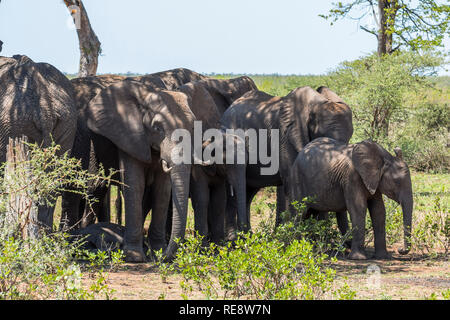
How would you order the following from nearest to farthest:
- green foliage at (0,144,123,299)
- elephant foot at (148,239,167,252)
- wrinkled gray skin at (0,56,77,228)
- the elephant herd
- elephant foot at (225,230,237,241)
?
1. green foliage at (0,144,123,299)
2. wrinkled gray skin at (0,56,77,228)
3. the elephant herd
4. elephant foot at (148,239,167,252)
5. elephant foot at (225,230,237,241)

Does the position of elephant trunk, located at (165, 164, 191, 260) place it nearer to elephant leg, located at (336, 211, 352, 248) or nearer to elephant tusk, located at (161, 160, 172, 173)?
elephant tusk, located at (161, 160, 172, 173)

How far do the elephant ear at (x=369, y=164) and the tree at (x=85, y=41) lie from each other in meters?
7.27

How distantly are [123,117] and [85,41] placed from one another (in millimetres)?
6402

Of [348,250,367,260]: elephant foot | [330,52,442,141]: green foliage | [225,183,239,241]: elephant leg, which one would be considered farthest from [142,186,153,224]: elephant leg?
[330,52,442,141]: green foliage

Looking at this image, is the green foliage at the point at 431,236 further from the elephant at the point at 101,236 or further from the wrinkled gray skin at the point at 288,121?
the elephant at the point at 101,236

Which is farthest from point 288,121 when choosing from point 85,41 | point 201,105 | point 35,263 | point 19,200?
point 85,41

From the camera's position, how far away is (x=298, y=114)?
475 inches

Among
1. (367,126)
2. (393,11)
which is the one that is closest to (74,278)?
(367,126)

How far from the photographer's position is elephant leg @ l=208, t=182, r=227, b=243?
10898 millimetres

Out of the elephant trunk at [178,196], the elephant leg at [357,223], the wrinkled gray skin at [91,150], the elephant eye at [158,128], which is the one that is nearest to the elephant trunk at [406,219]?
the elephant leg at [357,223]

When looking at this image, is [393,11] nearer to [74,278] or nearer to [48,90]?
[48,90]

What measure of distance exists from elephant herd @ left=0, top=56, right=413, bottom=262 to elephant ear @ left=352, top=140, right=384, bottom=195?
1 centimetres

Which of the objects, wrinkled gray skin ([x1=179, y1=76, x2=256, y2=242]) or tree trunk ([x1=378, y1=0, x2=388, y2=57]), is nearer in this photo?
wrinkled gray skin ([x1=179, y1=76, x2=256, y2=242])
